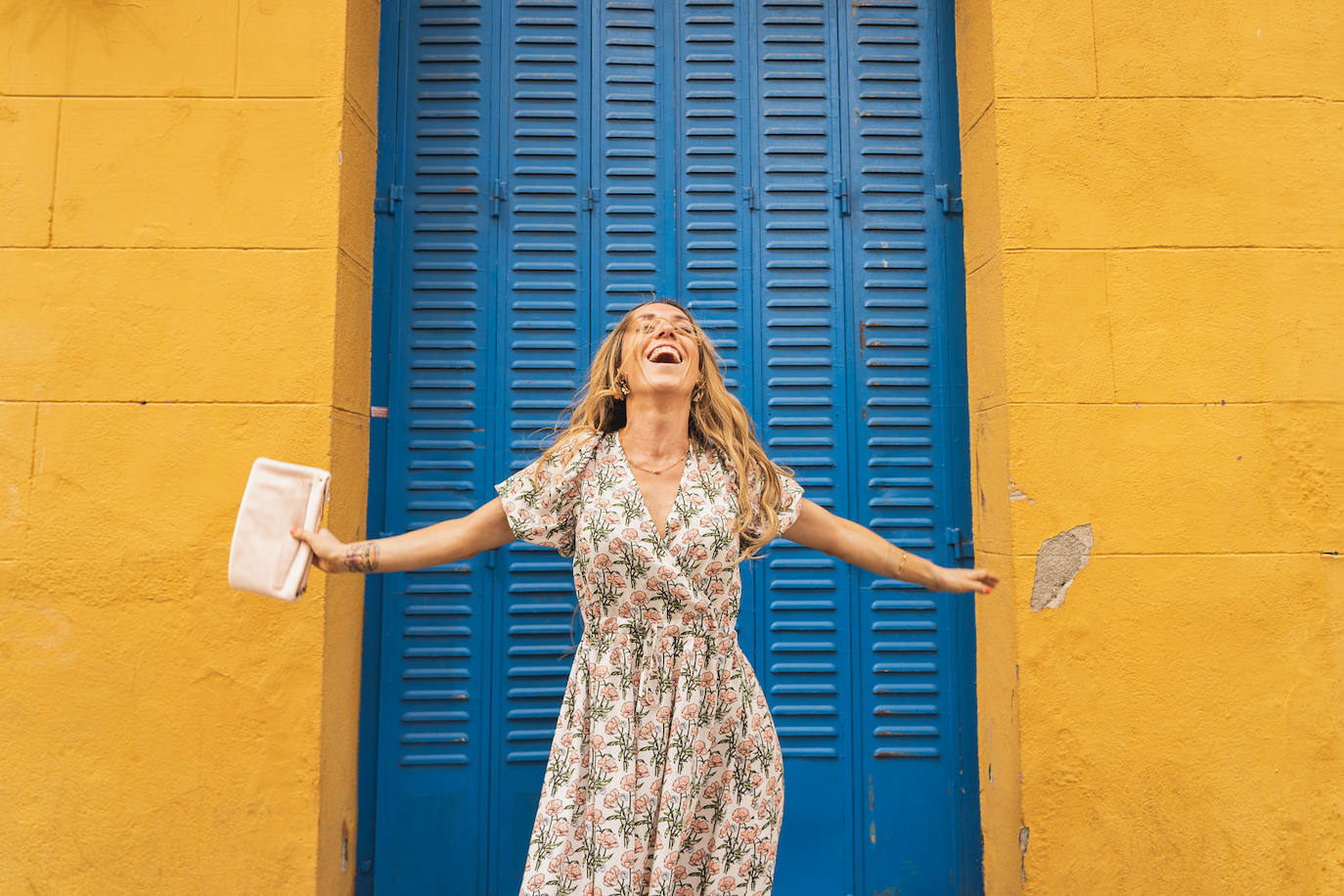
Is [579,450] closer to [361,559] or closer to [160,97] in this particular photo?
[361,559]

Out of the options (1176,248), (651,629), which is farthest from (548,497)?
(1176,248)

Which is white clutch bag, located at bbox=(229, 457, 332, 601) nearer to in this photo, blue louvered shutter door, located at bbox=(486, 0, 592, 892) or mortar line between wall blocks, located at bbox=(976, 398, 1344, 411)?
blue louvered shutter door, located at bbox=(486, 0, 592, 892)

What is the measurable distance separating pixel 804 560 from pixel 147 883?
2251mm

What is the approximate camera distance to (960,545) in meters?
3.08

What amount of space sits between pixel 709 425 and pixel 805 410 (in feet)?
2.90

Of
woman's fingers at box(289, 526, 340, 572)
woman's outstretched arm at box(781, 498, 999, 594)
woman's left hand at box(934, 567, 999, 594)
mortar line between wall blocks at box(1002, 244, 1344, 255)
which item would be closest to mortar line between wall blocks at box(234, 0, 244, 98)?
woman's fingers at box(289, 526, 340, 572)

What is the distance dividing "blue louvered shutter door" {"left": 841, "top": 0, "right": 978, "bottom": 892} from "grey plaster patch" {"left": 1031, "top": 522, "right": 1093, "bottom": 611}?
41cm

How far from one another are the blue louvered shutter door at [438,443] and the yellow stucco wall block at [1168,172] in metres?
1.87

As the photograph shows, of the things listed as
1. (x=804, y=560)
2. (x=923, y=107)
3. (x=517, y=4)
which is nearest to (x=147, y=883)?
(x=804, y=560)

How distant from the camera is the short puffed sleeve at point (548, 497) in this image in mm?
2197

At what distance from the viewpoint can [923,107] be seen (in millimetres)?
3299

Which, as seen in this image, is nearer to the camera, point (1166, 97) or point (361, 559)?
point (361, 559)

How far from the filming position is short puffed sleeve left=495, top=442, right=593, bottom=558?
7.21ft

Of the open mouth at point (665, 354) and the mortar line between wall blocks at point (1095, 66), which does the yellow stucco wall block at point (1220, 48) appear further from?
the open mouth at point (665, 354)
